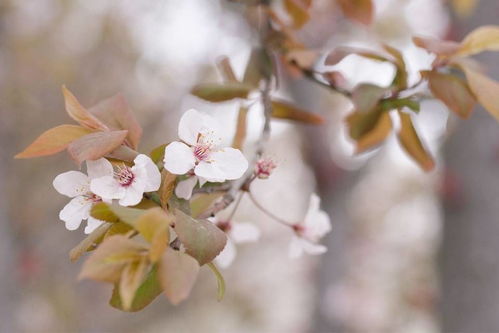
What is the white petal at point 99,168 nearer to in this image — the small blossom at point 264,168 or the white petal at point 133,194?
the white petal at point 133,194

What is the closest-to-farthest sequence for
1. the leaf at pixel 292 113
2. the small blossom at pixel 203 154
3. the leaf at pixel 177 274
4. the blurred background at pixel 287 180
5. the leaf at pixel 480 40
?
the leaf at pixel 177 274
the small blossom at pixel 203 154
the leaf at pixel 480 40
the leaf at pixel 292 113
the blurred background at pixel 287 180

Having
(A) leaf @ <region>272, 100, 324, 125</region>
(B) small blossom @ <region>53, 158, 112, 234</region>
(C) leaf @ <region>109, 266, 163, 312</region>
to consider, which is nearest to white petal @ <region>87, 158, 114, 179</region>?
(B) small blossom @ <region>53, 158, 112, 234</region>

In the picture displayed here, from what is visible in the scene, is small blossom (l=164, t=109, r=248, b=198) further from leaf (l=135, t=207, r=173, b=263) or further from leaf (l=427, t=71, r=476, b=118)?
leaf (l=427, t=71, r=476, b=118)

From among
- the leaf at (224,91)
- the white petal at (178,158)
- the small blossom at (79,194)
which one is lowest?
the leaf at (224,91)

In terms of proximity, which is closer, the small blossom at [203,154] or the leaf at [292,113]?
the small blossom at [203,154]

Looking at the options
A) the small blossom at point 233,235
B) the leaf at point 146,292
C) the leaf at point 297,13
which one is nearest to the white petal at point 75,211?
the leaf at point 146,292

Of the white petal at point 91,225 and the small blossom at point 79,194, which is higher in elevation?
the small blossom at point 79,194
